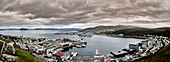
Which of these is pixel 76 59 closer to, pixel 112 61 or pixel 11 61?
pixel 112 61

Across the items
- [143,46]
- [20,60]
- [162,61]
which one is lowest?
[143,46]

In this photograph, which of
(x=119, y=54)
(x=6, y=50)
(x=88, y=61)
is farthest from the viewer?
(x=119, y=54)

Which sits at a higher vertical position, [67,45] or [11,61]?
[11,61]

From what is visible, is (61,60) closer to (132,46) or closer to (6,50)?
(6,50)

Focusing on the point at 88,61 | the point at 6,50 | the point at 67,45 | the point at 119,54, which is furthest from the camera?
the point at 67,45

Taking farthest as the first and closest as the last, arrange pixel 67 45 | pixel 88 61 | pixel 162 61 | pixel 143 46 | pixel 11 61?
pixel 67 45 < pixel 143 46 < pixel 88 61 < pixel 162 61 < pixel 11 61

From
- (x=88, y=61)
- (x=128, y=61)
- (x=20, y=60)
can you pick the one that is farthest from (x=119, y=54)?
(x=20, y=60)

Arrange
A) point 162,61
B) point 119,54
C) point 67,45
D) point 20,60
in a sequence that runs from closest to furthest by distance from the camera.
Answer: point 20,60 < point 162,61 < point 119,54 < point 67,45

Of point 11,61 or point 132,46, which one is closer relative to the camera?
point 11,61

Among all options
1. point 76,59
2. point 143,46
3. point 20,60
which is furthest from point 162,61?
point 143,46
